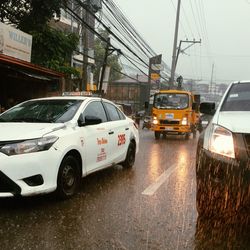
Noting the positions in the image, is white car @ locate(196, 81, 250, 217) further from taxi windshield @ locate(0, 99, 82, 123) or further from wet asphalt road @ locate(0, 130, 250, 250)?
taxi windshield @ locate(0, 99, 82, 123)

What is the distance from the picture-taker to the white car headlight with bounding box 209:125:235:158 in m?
4.15

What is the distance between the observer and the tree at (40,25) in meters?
17.4

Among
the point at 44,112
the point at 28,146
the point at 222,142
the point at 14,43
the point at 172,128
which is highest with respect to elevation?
the point at 14,43

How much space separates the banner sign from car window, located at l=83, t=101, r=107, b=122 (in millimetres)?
6376

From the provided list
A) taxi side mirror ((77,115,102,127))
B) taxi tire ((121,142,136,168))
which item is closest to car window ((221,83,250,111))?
taxi side mirror ((77,115,102,127))

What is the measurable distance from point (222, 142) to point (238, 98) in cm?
155

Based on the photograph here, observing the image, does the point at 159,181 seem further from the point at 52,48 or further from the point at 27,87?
the point at 52,48

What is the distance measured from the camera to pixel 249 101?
5.44 m

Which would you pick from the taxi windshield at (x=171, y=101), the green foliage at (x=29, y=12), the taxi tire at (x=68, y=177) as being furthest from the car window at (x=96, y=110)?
the taxi windshield at (x=171, y=101)

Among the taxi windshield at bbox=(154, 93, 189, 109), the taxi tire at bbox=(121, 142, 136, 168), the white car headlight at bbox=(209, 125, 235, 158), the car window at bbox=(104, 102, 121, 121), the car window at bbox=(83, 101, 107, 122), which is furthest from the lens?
the taxi windshield at bbox=(154, 93, 189, 109)

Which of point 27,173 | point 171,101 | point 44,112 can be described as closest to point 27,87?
point 171,101

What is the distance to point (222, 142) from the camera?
4.26m

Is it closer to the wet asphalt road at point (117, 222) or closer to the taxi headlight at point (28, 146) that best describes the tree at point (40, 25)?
the wet asphalt road at point (117, 222)

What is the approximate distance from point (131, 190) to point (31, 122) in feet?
6.41
